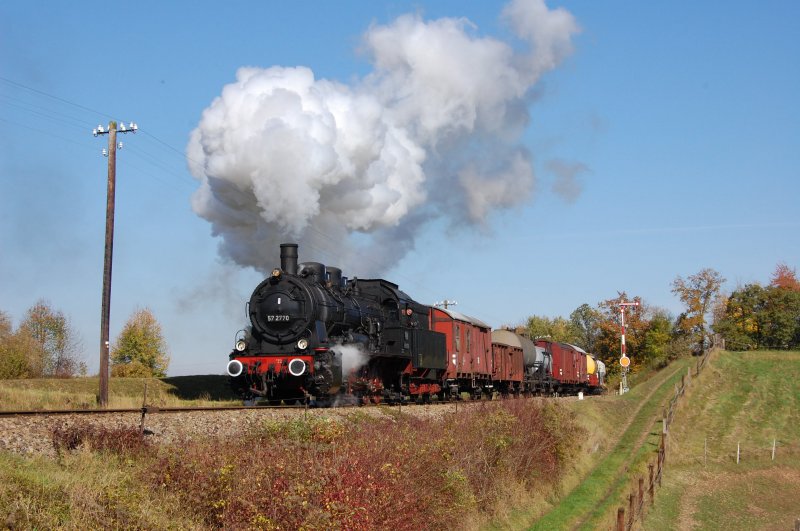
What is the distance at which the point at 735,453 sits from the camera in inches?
1405

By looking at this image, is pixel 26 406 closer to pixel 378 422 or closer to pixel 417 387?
pixel 378 422

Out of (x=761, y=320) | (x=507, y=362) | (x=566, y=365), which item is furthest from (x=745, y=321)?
(x=507, y=362)

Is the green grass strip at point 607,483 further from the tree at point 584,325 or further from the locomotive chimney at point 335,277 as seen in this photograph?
the tree at point 584,325

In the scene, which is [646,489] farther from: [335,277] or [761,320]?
[761,320]

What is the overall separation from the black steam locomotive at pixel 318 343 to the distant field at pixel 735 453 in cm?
921

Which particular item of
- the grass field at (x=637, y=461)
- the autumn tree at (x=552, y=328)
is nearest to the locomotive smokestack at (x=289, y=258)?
the grass field at (x=637, y=461)

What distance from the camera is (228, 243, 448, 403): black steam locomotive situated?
21.4 metres

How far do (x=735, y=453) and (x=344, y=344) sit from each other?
72.2ft

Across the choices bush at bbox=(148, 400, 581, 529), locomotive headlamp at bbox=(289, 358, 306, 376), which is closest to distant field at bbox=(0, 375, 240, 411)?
locomotive headlamp at bbox=(289, 358, 306, 376)

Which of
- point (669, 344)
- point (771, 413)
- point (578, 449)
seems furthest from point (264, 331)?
point (669, 344)

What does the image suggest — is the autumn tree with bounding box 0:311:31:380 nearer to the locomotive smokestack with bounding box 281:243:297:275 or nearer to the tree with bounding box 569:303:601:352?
the locomotive smokestack with bounding box 281:243:297:275

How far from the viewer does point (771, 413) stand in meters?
43.6

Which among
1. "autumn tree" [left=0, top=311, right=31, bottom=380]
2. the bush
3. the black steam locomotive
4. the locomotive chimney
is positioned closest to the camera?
the bush

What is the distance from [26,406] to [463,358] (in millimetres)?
17630
